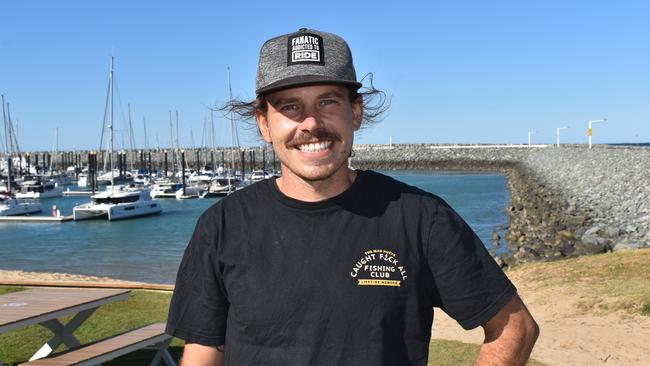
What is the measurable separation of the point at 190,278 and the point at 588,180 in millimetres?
39087

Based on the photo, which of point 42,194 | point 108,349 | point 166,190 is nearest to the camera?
point 108,349

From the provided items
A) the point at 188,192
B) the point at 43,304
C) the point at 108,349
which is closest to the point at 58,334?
the point at 43,304

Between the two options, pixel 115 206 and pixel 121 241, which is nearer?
pixel 121 241

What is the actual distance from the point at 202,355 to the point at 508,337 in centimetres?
96

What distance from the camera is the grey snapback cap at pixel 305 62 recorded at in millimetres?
2041

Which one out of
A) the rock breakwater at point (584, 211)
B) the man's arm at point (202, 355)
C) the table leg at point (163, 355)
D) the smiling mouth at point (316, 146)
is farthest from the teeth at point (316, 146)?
the rock breakwater at point (584, 211)

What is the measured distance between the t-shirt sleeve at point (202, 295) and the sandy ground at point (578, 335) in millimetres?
5126

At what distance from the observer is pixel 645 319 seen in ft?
25.6

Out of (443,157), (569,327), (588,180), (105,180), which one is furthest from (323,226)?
(443,157)

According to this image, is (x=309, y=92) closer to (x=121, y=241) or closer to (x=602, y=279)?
(x=602, y=279)

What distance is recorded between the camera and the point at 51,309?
17.7 ft

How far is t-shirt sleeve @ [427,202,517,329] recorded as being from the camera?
196 cm

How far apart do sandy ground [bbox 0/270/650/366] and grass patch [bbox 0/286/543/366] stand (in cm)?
49

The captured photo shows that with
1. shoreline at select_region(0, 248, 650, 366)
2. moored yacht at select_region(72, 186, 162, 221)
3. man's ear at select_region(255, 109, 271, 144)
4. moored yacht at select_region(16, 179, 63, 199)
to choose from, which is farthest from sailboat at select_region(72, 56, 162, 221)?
man's ear at select_region(255, 109, 271, 144)
